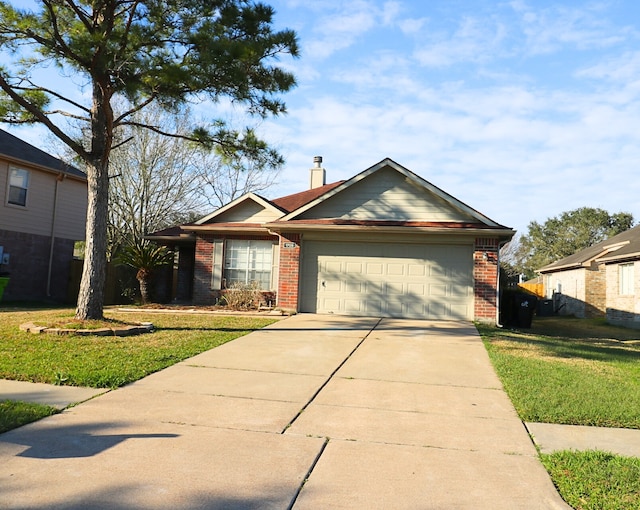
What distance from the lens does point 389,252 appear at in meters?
14.5

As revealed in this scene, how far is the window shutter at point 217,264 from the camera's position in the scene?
54.9 ft

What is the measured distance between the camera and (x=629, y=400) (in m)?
6.26

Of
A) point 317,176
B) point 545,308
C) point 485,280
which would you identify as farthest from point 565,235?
point 485,280

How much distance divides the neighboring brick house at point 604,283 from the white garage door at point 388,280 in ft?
29.2

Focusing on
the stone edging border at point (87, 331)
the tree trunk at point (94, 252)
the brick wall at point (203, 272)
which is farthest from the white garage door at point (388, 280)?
the tree trunk at point (94, 252)

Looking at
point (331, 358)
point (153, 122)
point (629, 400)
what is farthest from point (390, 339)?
point (153, 122)

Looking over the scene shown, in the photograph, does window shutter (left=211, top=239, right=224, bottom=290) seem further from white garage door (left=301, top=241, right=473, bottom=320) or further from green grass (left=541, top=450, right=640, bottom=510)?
green grass (left=541, top=450, right=640, bottom=510)

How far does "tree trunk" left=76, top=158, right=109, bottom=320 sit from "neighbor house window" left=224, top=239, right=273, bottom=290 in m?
6.42

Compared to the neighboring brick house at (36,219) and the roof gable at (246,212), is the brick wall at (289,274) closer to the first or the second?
the roof gable at (246,212)

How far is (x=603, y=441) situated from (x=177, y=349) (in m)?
6.20

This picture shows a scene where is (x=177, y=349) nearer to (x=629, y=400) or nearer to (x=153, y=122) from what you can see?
(x=629, y=400)

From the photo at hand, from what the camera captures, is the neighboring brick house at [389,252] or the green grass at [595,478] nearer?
the green grass at [595,478]

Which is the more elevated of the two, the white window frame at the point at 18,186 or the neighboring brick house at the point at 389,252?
the white window frame at the point at 18,186

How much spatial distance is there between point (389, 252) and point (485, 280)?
260 centimetres
